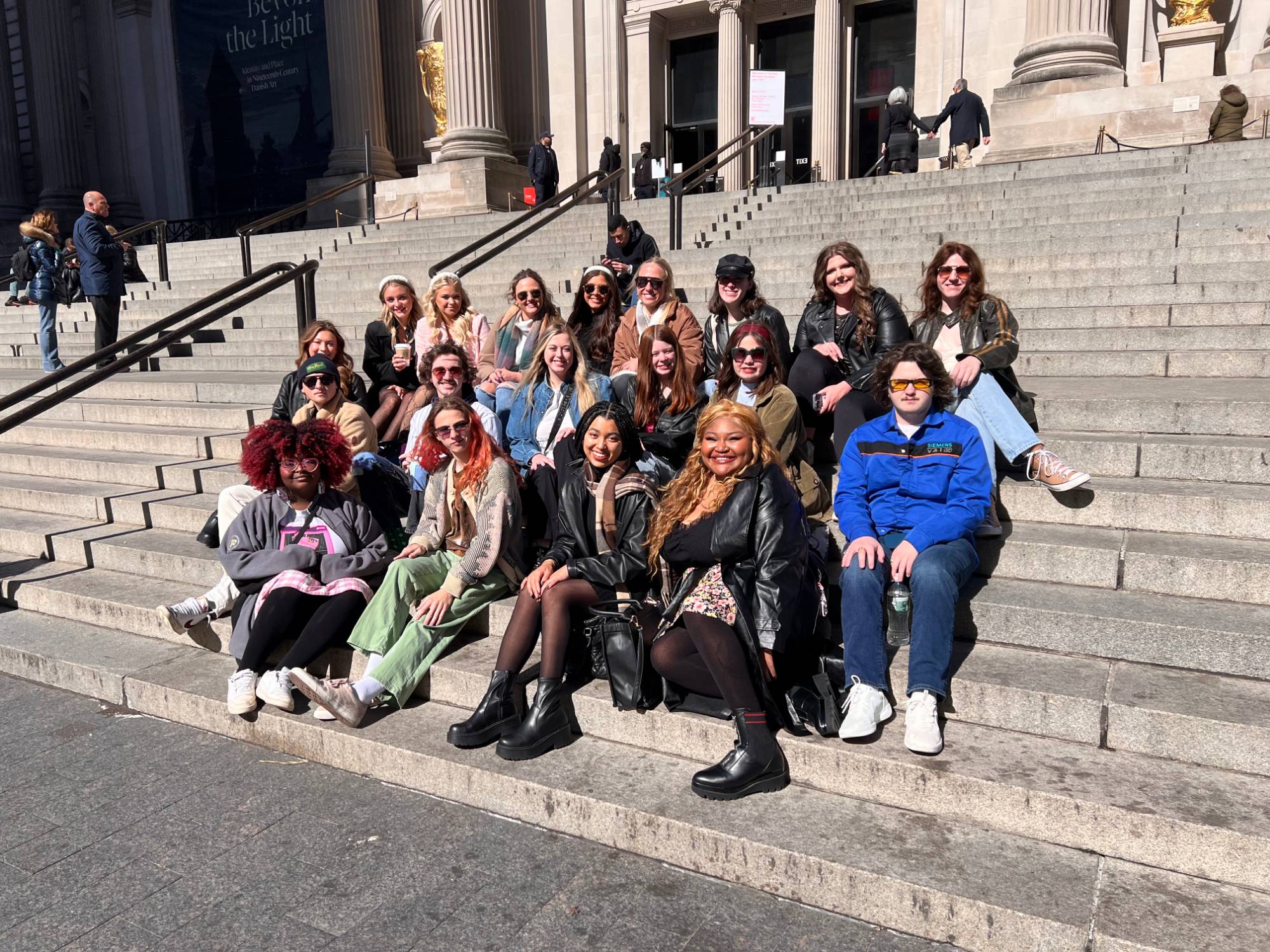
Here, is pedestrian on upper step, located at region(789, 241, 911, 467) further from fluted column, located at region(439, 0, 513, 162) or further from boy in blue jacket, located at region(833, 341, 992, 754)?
fluted column, located at region(439, 0, 513, 162)

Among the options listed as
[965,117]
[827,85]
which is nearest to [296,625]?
[965,117]

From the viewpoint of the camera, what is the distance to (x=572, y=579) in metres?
3.80

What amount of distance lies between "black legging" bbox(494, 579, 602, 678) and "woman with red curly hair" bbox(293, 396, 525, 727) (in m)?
0.47

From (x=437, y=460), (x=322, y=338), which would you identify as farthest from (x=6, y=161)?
(x=437, y=460)

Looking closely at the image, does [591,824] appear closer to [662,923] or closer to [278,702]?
[662,923]

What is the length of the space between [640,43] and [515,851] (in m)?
21.2

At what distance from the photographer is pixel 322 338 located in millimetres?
5625

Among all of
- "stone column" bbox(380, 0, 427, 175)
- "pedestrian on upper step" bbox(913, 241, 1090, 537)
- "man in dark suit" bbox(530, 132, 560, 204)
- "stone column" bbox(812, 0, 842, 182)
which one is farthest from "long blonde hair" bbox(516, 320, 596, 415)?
"stone column" bbox(380, 0, 427, 175)

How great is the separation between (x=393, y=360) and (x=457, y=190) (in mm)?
13686

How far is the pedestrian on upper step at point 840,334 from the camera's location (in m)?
4.91

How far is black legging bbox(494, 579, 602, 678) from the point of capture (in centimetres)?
373

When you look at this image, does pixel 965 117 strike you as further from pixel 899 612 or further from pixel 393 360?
pixel 899 612

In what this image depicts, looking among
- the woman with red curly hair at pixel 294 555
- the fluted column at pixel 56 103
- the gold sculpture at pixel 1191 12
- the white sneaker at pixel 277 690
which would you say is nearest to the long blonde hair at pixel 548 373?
the woman with red curly hair at pixel 294 555

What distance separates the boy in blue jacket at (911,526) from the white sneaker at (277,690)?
2.37 metres
